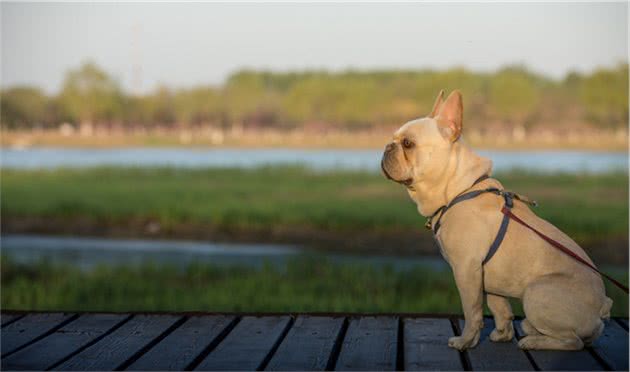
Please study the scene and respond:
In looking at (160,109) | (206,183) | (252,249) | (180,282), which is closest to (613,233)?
(252,249)

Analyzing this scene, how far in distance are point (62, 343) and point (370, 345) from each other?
152 centimetres

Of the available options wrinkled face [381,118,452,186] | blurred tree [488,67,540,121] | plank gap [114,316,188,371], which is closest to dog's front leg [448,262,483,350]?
wrinkled face [381,118,452,186]

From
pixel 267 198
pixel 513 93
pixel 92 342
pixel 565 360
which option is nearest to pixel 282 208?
pixel 267 198

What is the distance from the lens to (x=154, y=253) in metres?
12.3

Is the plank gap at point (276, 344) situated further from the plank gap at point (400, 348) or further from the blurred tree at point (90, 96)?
the blurred tree at point (90, 96)

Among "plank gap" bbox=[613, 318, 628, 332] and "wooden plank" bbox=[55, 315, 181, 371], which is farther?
"plank gap" bbox=[613, 318, 628, 332]

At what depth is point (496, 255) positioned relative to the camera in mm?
3822

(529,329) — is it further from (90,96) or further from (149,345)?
(90,96)

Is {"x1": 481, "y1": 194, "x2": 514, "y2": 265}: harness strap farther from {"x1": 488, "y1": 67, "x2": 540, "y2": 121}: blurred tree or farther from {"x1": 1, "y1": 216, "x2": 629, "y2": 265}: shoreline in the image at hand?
{"x1": 488, "y1": 67, "x2": 540, "y2": 121}: blurred tree

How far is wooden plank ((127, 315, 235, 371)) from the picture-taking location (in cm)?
379

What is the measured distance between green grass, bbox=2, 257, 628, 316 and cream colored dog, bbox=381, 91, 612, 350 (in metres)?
2.66

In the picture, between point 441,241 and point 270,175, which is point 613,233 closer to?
point 441,241

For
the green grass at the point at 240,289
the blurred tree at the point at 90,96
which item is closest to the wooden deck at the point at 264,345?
the green grass at the point at 240,289

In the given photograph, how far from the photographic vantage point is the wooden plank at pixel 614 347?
A: 3.77 meters
